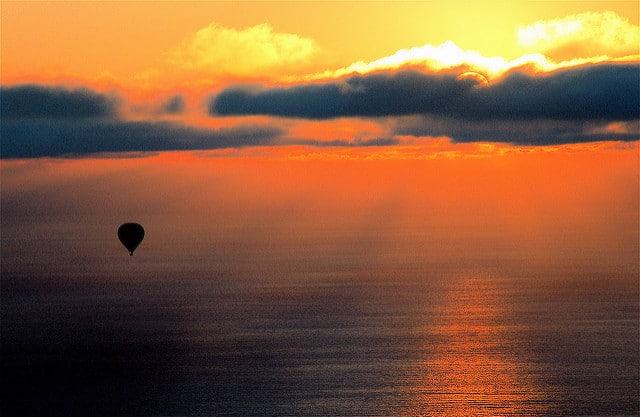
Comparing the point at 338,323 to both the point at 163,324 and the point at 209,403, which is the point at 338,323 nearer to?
the point at 163,324

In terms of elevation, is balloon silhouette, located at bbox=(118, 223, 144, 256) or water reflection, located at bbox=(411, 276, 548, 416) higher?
balloon silhouette, located at bbox=(118, 223, 144, 256)

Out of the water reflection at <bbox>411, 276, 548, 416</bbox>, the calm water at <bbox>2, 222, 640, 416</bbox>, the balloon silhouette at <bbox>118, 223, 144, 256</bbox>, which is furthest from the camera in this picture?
the balloon silhouette at <bbox>118, 223, 144, 256</bbox>

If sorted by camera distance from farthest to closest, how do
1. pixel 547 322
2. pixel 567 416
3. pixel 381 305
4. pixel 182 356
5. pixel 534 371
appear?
pixel 381 305
pixel 547 322
pixel 182 356
pixel 534 371
pixel 567 416

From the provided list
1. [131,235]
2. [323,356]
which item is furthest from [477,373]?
[131,235]

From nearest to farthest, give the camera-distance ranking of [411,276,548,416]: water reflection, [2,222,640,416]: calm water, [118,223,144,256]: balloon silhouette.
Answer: [411,276,548,416]: water reflection, [2,222,640,416]: calm water, [118,223,144,256]: balloon silhouette

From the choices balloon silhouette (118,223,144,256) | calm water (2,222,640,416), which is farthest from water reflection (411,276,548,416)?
balloon silhouette (118,223,144,256)

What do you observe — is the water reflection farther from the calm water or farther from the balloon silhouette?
the balloon silhouette

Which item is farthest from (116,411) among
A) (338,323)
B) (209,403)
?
(338,323)

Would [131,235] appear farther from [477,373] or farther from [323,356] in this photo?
[477,373]

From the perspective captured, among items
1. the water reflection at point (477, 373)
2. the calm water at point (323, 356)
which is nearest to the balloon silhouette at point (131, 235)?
the calm water at point (323, 356)
